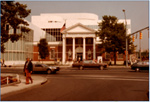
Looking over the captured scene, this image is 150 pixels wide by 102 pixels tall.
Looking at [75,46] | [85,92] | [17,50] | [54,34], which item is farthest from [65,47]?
[85,92]

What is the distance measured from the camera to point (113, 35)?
47.1 metres

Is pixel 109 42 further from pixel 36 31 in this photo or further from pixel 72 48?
pixel 36 31

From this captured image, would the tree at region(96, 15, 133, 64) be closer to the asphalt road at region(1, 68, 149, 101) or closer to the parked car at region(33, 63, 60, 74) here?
the parked car at region(33, 63, 60, 74)

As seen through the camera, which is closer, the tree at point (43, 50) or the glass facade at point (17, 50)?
the glass facade at point (17, 50)

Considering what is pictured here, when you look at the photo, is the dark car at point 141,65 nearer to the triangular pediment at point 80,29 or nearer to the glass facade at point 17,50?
the triangular pediment at point 80,29

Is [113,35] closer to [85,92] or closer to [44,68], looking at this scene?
[44,68]

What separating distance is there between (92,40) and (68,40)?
7001 mm

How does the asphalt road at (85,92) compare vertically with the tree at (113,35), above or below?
below

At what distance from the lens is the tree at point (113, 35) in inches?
1852

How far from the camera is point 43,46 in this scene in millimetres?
54219

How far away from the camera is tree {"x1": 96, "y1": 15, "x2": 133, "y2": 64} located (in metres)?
47.0

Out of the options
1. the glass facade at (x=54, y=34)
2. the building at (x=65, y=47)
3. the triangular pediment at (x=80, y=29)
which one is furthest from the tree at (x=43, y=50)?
the glass facade at (x=54, y=34)

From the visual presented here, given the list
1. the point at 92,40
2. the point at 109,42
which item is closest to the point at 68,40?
the point at 92,40

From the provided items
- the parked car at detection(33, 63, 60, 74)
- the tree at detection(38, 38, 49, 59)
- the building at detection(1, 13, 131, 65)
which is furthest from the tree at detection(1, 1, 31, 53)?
the tree at detection(38, 38, 49, 59)
